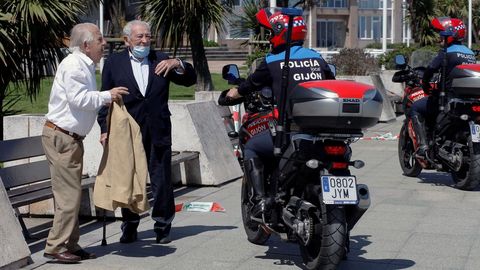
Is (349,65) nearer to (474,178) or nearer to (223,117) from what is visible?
(223,117)

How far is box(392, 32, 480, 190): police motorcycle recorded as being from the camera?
417 inches

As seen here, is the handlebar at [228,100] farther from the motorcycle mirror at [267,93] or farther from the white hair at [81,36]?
the white hair at [81,36]

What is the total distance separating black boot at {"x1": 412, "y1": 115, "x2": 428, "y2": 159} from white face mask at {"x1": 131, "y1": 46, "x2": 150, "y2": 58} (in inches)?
180

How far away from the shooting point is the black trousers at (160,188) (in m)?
8.00

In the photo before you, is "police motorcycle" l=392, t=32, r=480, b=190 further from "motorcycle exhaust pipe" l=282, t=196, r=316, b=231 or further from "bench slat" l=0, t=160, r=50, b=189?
"bench slat" l=0, t=160, r=50, b=189

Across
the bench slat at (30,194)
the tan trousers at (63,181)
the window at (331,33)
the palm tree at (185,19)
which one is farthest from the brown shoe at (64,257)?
the window at (331,33)

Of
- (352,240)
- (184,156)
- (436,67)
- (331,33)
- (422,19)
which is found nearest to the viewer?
(352,240)

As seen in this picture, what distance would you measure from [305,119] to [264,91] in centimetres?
69

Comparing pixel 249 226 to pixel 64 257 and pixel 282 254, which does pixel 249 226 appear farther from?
pixel 64 257

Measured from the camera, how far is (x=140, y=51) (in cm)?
785

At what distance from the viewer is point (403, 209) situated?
9758mm

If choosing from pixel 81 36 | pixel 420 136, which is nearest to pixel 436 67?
pixel 420 136

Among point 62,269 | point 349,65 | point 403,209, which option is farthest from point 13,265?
point 349,65

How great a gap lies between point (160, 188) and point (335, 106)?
2034mm
